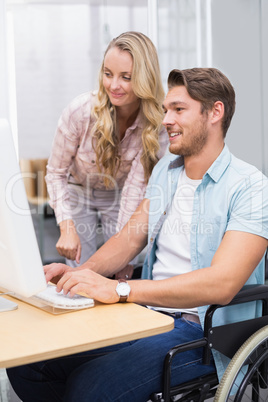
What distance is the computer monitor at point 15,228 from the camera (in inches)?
40.9

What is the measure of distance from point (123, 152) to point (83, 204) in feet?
1.28

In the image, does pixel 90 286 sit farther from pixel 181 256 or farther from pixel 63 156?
pixel 63 156

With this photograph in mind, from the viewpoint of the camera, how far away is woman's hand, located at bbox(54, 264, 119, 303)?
1.31 metres

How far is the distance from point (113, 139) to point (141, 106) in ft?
0.60

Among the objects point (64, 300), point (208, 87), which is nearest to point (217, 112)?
point (208, 87)

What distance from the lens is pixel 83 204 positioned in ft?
8.66

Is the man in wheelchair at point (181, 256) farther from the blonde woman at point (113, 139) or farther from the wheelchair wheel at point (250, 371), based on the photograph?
the blonde woman at point (113, 139)

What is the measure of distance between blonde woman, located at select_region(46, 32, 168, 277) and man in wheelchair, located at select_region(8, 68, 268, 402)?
1.02ft

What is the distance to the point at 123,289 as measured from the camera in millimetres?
1343

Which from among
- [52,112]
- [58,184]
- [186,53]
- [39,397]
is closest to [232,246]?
[39,397]

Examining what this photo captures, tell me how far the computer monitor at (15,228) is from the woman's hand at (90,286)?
0.20m

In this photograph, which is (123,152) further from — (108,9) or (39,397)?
(108,9)

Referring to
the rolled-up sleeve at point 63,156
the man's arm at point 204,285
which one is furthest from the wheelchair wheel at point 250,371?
the rolled-up sleeve at point 63,156

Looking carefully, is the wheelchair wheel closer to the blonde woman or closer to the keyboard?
the keyboard
